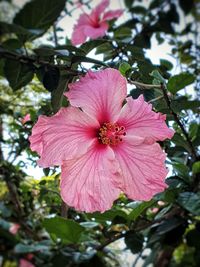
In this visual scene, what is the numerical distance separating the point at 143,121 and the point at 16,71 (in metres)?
0.27

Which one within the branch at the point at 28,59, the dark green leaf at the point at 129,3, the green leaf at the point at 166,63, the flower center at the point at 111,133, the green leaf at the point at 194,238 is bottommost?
the green leaf at the point at 194,238

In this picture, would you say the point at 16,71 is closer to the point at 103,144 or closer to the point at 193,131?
the point at 103,144

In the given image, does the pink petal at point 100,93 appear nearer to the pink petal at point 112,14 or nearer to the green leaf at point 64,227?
the green leaf at point 64,227

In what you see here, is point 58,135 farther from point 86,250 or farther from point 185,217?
point 86,250

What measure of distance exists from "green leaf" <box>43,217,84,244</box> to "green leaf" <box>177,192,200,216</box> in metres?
0.35

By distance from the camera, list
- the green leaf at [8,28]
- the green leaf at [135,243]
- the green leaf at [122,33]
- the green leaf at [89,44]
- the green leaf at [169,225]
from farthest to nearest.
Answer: the green leaf at [122,33]
the green leaf at [135,243]
the green leaf at [169,225]
the green leaf at [89,44]
the green leaf at [8,28]

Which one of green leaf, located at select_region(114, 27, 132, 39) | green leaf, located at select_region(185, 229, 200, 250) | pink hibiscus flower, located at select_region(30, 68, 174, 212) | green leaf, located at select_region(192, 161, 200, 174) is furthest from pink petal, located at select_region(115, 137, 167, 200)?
green leaf, located at select_region(114, 27, 132, 39)

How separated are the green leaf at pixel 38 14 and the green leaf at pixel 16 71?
0.33 ft

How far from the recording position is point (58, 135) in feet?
2.04

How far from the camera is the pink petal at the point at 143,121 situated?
24.7 inches

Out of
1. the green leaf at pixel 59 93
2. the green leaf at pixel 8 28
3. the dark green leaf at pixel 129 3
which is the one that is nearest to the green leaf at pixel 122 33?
the dark green leaf at pixel 129 3

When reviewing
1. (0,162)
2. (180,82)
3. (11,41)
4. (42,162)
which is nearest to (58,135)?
(42,162)

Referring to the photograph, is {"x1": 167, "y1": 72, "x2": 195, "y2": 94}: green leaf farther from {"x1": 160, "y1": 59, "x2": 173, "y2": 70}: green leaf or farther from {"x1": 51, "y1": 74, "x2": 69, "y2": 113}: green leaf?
{"x1": 160, "y1": 59, "x2": 173, "y2": 70}: green leaf

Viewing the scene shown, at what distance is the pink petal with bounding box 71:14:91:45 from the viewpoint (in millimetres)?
1473
